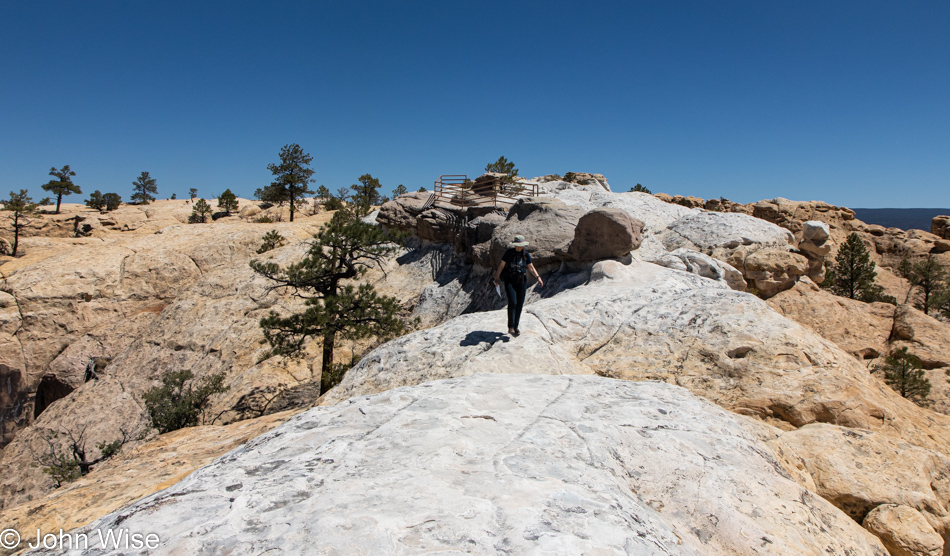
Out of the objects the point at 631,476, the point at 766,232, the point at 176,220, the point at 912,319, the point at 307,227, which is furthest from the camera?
the point at 176,220

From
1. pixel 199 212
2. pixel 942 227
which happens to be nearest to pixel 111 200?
pixel 199 212

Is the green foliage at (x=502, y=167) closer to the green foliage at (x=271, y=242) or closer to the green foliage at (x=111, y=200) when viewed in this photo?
the green foliage at (x=271, y=242)

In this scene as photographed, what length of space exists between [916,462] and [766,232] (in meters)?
21.5

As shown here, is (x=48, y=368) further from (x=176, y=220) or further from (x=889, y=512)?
(x=889, y=512)

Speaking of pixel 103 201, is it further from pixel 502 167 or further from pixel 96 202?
pixel 502 167

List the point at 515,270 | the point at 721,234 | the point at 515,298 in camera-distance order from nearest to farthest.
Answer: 1. the point at 515,270
2. the point at 515,298
3. the point at 721,234

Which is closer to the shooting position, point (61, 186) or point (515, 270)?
point (515, 270)

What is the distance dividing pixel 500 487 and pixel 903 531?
16.0ft

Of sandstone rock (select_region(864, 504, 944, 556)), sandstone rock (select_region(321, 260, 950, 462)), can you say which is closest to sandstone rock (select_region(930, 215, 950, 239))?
sandstone rock (select_region(321, 260, 950, 462))

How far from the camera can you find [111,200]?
192ft

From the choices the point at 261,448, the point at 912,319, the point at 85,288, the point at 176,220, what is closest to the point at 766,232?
the point at 912,319

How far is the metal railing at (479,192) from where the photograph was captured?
3158 centimetres

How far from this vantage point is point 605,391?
23.4 feet

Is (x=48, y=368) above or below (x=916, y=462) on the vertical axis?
below
